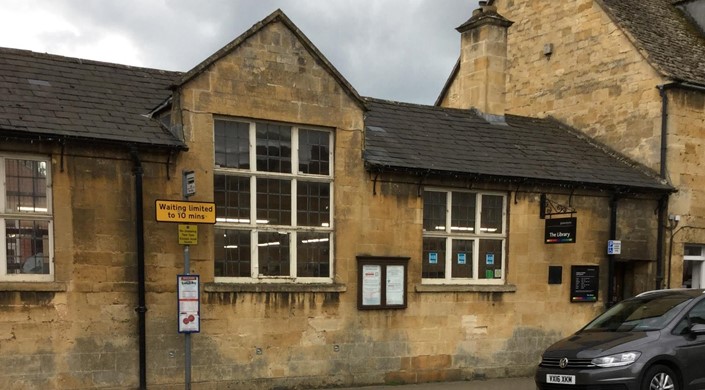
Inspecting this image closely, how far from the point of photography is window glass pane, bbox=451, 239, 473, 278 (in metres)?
12.2

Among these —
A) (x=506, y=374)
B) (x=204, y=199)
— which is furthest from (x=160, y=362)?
(x=506, y=374)

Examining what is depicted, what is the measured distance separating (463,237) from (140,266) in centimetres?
581

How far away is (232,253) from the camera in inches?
401

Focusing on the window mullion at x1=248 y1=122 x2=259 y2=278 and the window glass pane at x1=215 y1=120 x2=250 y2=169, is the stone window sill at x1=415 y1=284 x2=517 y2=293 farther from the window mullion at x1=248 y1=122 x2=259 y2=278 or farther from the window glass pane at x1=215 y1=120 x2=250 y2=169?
the window glass pane at x1=215 y1=120 x2=250 y2=169

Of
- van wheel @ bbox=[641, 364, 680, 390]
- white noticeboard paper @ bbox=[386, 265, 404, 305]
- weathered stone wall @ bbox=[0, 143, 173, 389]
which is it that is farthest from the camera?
white noticeboard paper @ bbox=[386, 265, 404, 305]

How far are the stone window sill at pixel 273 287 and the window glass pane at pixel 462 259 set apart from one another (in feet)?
7.93

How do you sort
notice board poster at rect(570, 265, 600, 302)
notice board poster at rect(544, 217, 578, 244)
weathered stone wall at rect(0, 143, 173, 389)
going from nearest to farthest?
weathered stone wall at rect(0, 143, 173, 389), notice board poster at rect(544, 217, 578, 244), notice board poster at rect(570, 265, 600, 302)

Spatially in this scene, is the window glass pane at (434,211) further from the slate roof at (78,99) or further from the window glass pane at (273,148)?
the slate roof at (78,99)

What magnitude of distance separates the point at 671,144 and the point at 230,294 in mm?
10368

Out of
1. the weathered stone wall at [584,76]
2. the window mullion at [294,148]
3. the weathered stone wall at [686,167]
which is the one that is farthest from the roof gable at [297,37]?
the weathered stone wall at [686,167]

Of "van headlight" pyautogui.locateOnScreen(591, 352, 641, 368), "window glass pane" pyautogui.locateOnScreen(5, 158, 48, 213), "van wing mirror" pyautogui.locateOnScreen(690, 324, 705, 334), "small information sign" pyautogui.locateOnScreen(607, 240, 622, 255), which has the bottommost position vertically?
"van headlight" pyautogui.locateOnScreen(591, 352, 641, 368)

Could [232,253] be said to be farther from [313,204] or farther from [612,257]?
[612,257]

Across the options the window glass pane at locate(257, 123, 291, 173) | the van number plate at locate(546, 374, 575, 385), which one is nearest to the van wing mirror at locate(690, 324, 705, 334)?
the van number plate at locate(546, 374, 575, 385)

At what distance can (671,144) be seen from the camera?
48.0 feet
